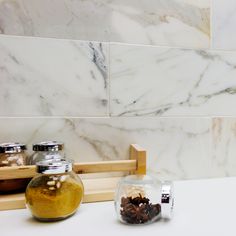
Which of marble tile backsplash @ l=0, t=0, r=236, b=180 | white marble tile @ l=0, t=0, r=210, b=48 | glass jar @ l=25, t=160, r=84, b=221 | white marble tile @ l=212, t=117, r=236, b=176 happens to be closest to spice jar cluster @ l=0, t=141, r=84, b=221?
glass jar @ l=25, t=160, r=84, b=221

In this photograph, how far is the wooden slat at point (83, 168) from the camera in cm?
56

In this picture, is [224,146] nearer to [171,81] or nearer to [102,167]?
[171,81]

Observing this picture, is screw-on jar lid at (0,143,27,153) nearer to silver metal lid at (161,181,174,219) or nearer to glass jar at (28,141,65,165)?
glass jar at (28,141,65,165)

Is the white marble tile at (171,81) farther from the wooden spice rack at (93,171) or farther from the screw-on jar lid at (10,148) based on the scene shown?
the screw-on jar lid at (10,148)

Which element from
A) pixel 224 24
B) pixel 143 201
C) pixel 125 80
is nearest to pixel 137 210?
pixel 143 201

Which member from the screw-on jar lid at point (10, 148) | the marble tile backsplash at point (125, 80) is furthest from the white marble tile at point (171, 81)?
the screw-on jar lid at point (10, 148)

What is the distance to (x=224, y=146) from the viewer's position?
0.83 meters

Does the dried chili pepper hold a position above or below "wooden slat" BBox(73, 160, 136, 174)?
below

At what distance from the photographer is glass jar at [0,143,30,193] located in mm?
596

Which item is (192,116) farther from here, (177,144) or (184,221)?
(184,221)

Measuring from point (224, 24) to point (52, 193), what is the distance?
0.69 metres

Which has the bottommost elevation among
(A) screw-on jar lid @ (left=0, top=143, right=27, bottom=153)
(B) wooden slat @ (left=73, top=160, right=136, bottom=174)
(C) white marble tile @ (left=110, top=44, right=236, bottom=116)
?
(B) wooden slat @ (left=73, top=160, right=136, bottom=174)

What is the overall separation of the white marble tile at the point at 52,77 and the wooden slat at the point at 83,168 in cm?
17

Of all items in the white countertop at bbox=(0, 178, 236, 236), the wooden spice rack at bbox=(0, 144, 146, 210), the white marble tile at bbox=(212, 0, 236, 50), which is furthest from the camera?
the white marble tile at bbox=(212, 0, 236, 50)
